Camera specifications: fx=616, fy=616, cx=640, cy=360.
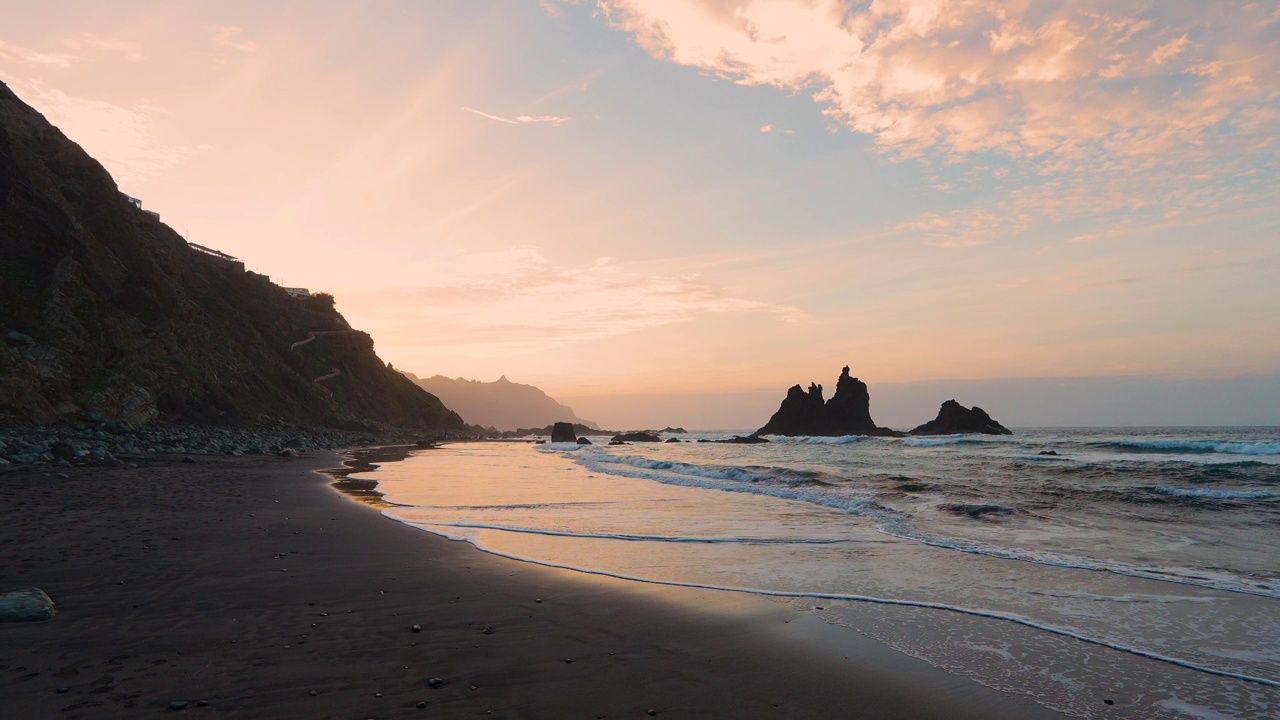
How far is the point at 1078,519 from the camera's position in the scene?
14.8 metres

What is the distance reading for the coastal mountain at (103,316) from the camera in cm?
3195

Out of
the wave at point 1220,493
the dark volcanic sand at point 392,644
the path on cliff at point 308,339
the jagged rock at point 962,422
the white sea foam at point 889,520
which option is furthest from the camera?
the jagged rock at point 962,422

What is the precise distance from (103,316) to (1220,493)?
5405 cm

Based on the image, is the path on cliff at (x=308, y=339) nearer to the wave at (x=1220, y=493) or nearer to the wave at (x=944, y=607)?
the wave at (x=944, y=607)

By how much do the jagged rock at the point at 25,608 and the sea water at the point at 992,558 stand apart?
6.03 metres

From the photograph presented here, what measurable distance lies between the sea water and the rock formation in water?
7519cm

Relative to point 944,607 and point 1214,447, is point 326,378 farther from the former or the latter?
point 1214,447

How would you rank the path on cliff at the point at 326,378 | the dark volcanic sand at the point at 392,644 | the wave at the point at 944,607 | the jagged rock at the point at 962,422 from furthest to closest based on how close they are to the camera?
1. the jagged rock at the point at 962,422
2. the path on cliff at the point at 326,378
3. the wave at the point at 944,607
4. the dark volcanic sand at the point at 392,644

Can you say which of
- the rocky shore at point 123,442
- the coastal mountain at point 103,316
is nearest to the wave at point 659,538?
the rocky shore at point 123,442

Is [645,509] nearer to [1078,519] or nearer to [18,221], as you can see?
[1078,519]

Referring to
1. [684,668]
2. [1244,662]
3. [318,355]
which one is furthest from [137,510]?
[318,355]

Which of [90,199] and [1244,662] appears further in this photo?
[90,199]

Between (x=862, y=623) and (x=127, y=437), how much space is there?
3512 centimetres

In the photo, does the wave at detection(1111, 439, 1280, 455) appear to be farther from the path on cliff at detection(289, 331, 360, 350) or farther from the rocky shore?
the path on cliff at detection(289, 331, 360, 350)
